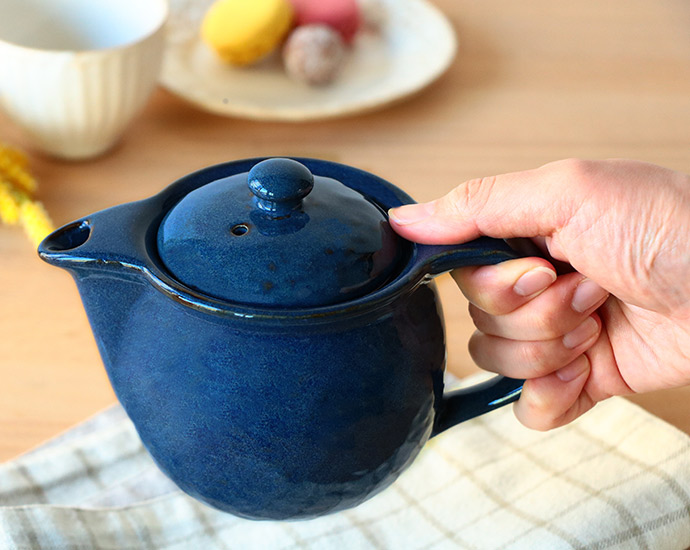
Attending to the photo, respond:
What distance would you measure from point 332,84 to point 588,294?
723 millimetres

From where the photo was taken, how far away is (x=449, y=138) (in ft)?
4.07

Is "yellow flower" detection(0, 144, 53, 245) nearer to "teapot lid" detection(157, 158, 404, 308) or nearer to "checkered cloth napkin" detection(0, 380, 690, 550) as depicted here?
"checkered cloth napkin" detection(0, 380, 690, 550)

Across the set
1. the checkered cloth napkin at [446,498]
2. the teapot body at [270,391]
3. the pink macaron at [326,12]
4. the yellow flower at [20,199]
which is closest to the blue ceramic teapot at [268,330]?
the teapot body at [270,391]

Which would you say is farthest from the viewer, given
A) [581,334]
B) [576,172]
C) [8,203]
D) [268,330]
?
[8,203]

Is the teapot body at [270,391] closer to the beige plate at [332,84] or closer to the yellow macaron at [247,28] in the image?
the beige plate at [332,84]

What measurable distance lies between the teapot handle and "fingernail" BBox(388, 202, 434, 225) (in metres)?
0.02

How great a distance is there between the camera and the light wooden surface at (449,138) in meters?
0.86

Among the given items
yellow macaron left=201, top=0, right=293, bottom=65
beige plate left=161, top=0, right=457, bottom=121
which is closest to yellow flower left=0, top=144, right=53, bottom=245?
beige plate left=161, top=0, right=457, bottom=121

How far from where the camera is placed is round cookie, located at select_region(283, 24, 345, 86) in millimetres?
1229

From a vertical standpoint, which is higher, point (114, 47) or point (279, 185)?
point (279, 185)

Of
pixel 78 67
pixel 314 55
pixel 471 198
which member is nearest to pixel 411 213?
pixel 471 198

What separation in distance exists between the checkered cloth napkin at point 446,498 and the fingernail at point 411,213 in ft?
0.91

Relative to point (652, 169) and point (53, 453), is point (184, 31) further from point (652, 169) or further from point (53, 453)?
point (652, 169)

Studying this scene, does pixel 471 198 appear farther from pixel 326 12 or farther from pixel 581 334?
pixel 326 12
